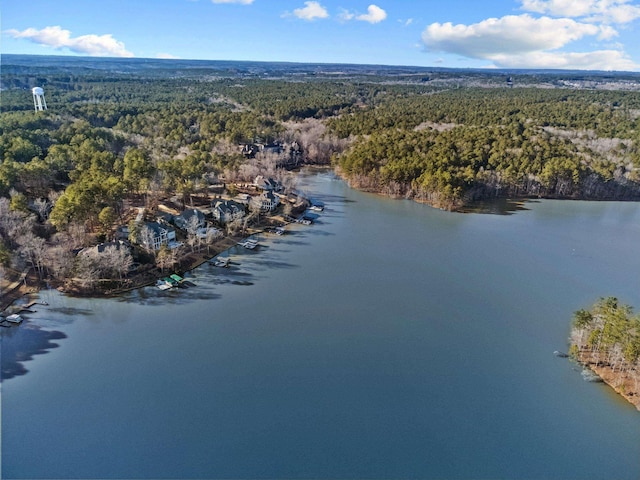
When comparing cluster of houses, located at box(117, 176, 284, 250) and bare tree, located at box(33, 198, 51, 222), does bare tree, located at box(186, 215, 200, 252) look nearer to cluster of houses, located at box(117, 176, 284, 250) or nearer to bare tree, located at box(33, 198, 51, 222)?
cluster of houses, located at box(117, 176, 284, 250)

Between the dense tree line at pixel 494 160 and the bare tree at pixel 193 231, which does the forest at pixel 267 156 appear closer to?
the dense tree line at pixel 494 160

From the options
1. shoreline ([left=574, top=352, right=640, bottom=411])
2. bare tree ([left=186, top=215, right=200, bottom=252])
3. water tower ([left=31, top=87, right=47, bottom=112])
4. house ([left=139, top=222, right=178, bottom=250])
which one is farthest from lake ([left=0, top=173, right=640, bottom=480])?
water tower ([left=31, top=87, right=47, bottom=112])

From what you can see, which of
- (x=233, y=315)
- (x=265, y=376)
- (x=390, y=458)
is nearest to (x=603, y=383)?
(x=390, y=458)

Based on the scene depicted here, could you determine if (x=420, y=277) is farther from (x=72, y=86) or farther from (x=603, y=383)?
(x=72, y=86)

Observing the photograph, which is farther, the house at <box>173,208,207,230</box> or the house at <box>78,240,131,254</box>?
the house at <box>173,208,207,230</box>

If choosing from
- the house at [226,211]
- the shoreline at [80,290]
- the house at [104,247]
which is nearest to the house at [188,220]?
the house at [226,211]

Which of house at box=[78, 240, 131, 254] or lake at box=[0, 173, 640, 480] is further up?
house at box=[78, 240, 131, 254]

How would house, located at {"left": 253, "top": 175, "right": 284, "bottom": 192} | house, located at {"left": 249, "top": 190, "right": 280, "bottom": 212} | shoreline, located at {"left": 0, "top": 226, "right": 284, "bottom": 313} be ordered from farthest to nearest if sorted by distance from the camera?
house, located at {"left": 253, "top": 175, "right": 284, "bottom": 192}
house, located at {"left": 249, "top": 190, "right": 280, "bottom": 212}
shoreline, located at {"left": 0, "top": 226, "right": 284, "bottom": 313}
